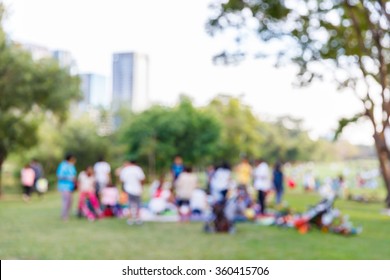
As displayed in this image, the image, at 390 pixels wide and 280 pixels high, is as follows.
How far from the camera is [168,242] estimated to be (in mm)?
8531

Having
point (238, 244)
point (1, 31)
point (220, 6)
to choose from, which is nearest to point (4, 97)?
point (1, 31)

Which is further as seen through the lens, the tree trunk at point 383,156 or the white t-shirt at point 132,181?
the tree trunk at point 383,156

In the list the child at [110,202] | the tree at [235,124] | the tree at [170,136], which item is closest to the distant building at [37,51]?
the child at [110,202]

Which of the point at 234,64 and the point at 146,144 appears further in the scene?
the point at 146,144

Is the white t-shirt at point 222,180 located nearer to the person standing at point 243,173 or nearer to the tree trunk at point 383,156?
the person standing at point 243,173

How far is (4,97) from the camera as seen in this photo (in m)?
17.7

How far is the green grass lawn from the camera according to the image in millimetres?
7406

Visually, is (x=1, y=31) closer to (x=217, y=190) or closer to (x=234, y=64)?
(x=234, y=64)

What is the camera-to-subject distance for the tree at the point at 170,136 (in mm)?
31828

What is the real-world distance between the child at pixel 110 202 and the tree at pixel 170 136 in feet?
62.8

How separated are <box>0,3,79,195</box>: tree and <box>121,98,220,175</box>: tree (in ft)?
39.2

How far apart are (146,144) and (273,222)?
20975 mm

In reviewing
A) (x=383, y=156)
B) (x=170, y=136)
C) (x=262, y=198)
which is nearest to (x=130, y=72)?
(x=262, y=198)
